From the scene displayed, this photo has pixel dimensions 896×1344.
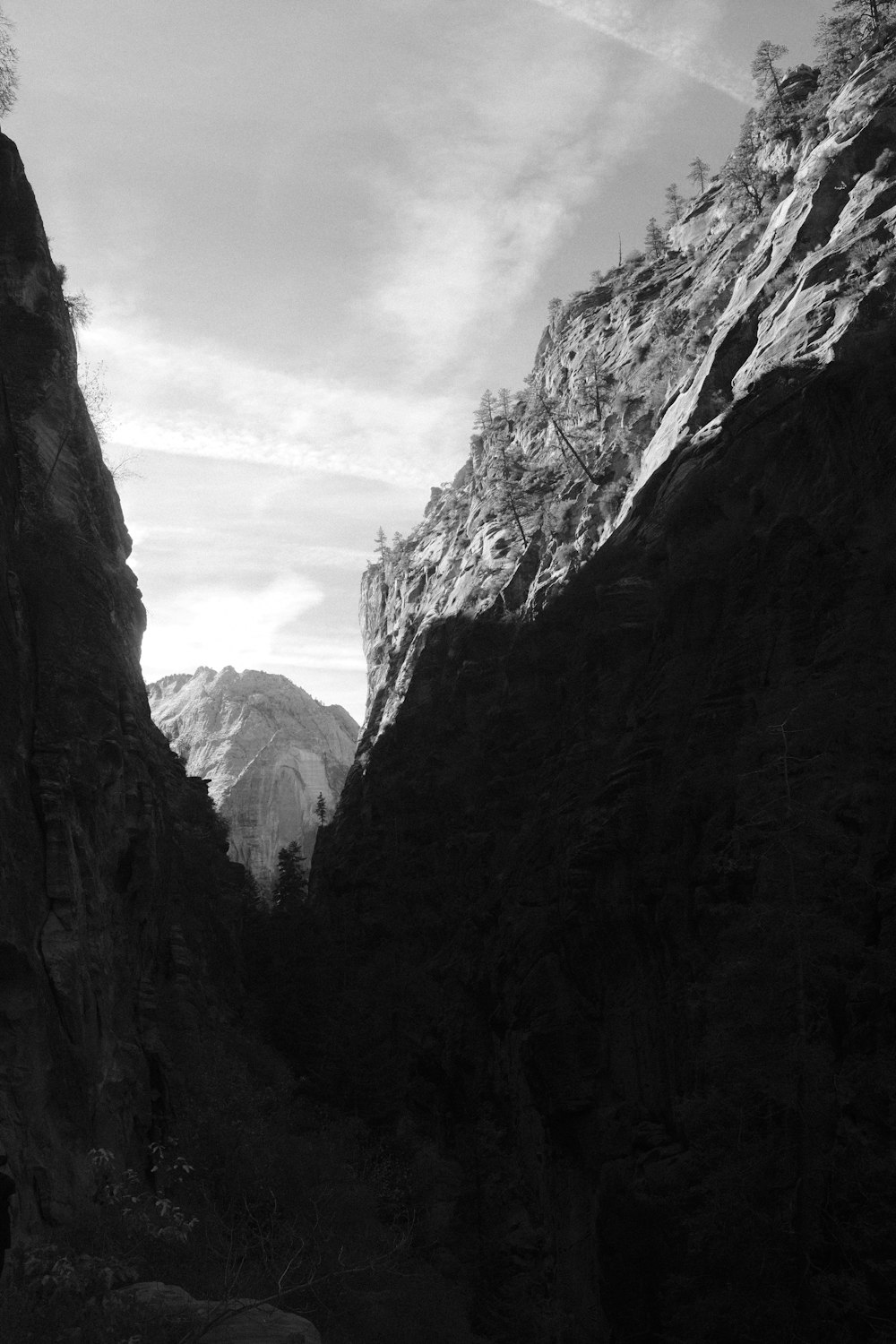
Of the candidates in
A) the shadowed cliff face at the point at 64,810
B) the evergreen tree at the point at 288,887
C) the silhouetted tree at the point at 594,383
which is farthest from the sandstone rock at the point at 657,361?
the shadowed cliff face at the point at 64,810

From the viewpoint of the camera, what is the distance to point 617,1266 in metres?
24.0

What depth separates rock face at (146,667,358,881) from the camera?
397ft

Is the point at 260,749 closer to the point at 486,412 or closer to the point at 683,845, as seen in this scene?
the point at 486,412

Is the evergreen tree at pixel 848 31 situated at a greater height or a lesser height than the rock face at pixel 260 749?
greater

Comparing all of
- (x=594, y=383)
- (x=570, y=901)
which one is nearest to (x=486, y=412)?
(x=594, y=383)

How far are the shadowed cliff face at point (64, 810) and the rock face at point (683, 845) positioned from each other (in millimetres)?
11352

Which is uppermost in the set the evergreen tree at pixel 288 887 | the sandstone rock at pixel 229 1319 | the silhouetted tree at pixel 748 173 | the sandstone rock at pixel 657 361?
the silhouetted tree at pixel 748 173

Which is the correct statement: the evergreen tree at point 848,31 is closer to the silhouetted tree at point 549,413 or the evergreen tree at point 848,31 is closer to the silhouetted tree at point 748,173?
the silhouetted tree at point 748,173

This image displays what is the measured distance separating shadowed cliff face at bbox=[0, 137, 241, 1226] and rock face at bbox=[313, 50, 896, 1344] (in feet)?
37.2

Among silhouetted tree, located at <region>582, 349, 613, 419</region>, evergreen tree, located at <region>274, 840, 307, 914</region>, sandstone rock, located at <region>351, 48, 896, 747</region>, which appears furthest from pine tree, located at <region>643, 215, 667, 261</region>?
evergreen tree, located at <region>274, 840, 307, 914</region>

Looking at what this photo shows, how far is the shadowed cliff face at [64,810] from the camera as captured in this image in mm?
18609

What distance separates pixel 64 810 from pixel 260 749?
112 m

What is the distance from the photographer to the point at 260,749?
5217 inches

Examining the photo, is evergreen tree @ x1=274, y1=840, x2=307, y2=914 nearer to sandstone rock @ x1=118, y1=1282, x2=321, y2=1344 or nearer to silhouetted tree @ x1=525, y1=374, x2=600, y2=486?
silhouetted tree @ x1=525, y1=374, x2=600, y2=486
